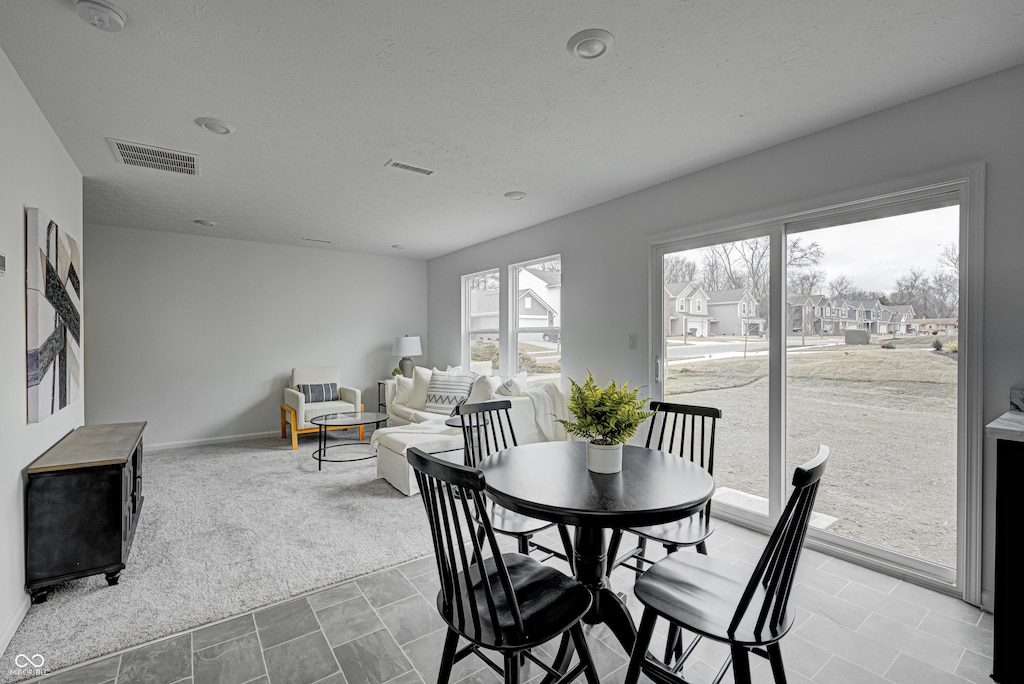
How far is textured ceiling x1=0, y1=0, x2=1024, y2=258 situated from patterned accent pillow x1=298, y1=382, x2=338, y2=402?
292cm

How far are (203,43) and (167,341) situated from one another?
465cm

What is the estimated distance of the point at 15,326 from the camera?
222 centimetres

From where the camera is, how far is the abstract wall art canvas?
2.36 m

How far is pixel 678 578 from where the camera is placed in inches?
64.2

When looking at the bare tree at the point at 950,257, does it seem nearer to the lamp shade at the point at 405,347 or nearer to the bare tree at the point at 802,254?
the bare tree at the point at 802,254

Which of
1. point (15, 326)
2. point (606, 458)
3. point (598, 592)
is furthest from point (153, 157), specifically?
point (598, 592)

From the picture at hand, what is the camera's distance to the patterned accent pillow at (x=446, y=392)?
18.0 feet

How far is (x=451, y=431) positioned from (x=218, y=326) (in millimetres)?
3647

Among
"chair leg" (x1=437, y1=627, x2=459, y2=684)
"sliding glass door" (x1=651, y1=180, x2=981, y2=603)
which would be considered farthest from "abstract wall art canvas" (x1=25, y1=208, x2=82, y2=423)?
"sliding glass door" (x1=651, y1=180, x2=981, y2=603)

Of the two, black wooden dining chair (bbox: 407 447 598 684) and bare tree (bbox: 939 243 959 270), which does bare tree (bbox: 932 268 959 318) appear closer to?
bare tree (bbox: 939 243 959 270)

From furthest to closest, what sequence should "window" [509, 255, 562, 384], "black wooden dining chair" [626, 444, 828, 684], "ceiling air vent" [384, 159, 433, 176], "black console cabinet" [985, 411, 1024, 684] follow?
"window" [509, 255, 562, 384], "ceiling air vent" [384, 159, 433, 176], "black console cabinet" [985, 411, 1024, 684], "black wooden dining chair" [626, 444, 828, 684]

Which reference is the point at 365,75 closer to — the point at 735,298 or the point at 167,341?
the point at 735,298

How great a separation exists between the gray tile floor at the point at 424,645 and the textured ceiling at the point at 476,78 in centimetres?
254

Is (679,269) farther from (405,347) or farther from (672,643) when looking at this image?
(405,347)
